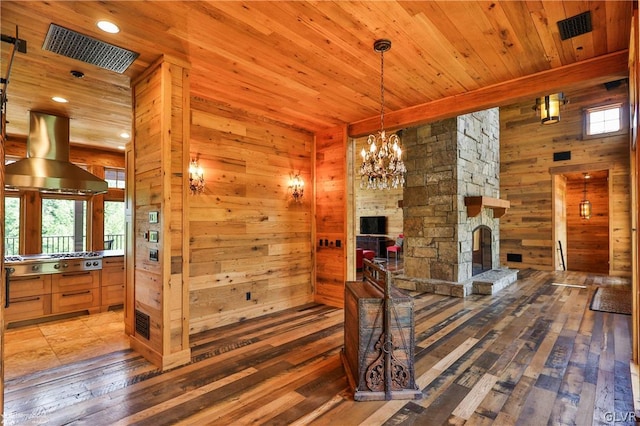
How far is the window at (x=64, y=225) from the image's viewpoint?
580 centimetres

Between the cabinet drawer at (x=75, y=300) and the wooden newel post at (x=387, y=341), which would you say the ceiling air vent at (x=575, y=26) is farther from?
the cabinet drawer at (x=75, y=300)

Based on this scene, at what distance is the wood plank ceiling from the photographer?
225 cm

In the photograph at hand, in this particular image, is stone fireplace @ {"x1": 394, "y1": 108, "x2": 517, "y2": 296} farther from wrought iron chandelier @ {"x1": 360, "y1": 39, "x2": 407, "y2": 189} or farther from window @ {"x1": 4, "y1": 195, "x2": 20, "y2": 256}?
window @ {"x1": 4, "y1": 195, "x2": 20, "y2": 256}

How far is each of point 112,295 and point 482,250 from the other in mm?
7206

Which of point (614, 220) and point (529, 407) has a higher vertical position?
point (614, 220)

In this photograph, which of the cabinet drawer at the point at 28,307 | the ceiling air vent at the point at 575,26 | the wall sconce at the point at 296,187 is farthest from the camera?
the wall sconce at the point at 296,187

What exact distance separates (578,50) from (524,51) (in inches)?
17.8

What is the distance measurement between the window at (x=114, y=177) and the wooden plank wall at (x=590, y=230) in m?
12.5

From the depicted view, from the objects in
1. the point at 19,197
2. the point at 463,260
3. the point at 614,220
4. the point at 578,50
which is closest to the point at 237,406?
the point at 578,50

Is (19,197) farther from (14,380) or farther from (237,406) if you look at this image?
(237,406)

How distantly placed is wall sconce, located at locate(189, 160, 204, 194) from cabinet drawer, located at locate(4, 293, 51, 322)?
2.68 meters

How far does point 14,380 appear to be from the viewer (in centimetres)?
270

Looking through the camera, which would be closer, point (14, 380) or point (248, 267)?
point (14, 380)

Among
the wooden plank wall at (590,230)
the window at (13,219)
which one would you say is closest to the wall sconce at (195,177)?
the window at (13,219)
